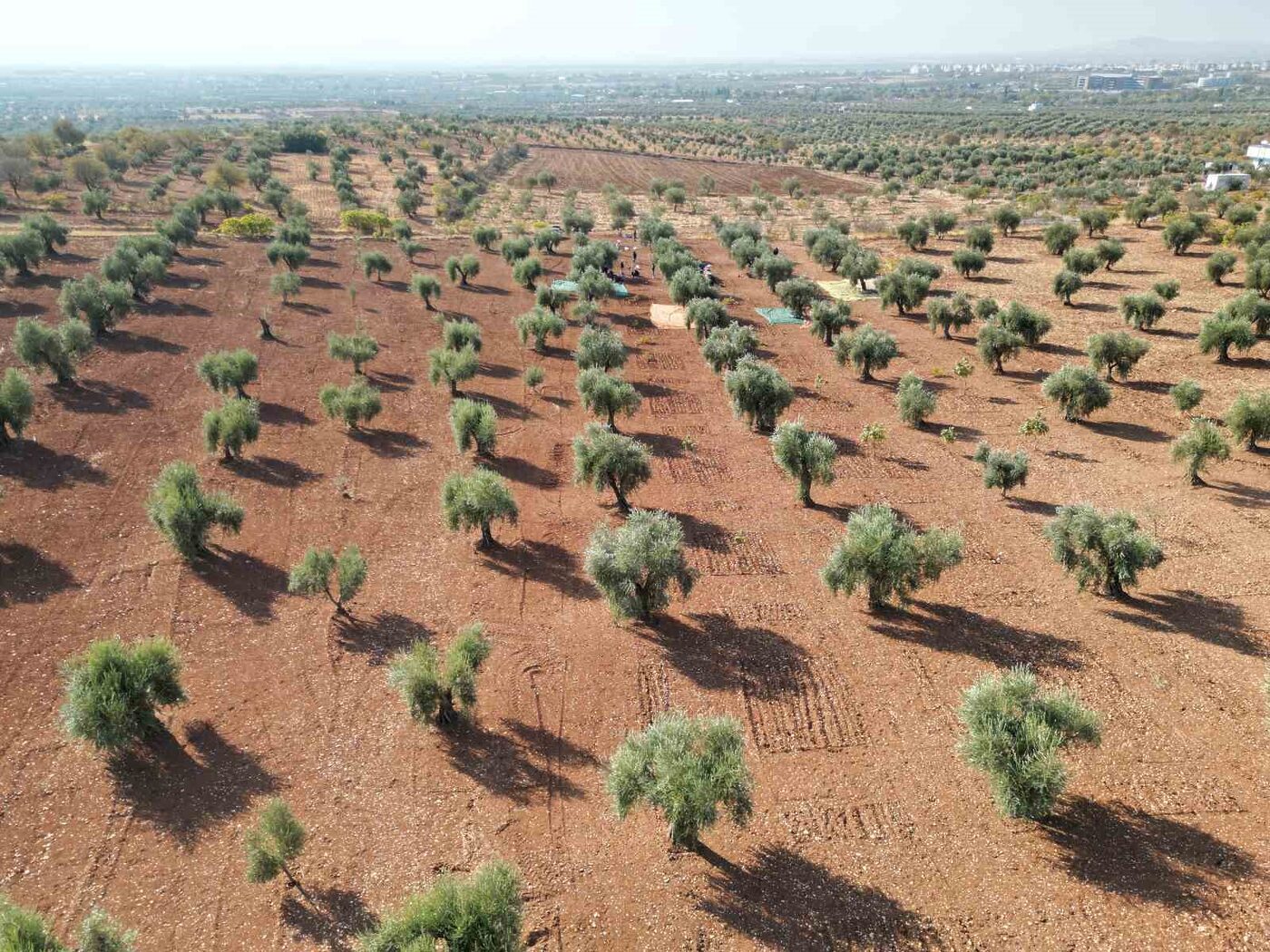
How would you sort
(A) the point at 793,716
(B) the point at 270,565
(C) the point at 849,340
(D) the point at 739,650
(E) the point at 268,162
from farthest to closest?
(E) the point at 268,162, (C) the point at 849,340, (B) the point at 270,565, (D) the point at 739,650, (A) the point at 793,716

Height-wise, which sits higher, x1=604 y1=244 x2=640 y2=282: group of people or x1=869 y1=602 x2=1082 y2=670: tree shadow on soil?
x1=604 y1=244 x2=640 y2=282: group of people

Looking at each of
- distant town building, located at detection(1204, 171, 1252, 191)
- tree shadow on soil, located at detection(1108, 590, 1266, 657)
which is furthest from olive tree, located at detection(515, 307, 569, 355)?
distant town building, located at detection(1204, 171, 1252, 191)

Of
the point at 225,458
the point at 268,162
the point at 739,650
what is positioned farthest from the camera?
the point at 268,162

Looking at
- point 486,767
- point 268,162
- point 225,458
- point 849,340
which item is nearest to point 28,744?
point 486,767

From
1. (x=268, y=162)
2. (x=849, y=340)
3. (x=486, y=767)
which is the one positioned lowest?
(x=486, y=767)

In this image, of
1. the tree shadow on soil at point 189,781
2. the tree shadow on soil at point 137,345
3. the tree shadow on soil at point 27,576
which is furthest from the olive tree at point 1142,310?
the tree shadow on soil at point 137,345

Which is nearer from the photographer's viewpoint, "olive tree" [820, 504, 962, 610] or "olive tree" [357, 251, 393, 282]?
"olive tree" [820, 504, 962, 610]

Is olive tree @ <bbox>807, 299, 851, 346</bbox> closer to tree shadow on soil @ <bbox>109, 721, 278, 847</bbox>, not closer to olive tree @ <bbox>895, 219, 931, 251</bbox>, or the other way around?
olive tree @ <bbox>895, 219, 931, 251</bbox>

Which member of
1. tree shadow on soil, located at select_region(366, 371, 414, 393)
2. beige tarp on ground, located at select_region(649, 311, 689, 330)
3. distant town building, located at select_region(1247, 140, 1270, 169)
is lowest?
tree shadow on soil, located at select_region(366, 371, 414, 393)

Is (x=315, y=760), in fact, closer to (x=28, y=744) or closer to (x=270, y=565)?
(x=28, y=744)
